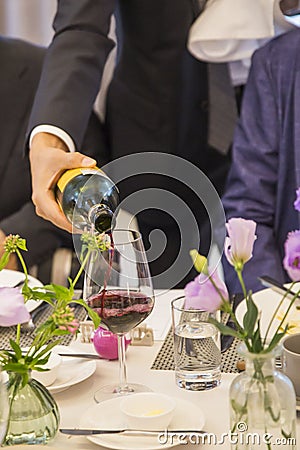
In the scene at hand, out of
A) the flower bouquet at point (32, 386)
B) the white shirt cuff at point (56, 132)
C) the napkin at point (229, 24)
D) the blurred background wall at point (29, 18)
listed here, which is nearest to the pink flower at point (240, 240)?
the flower bouquet at point (32, 386)

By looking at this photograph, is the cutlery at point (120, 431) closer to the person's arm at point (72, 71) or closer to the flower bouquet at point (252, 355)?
the flower bouquet at point (252, 355)

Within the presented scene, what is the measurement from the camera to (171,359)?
127 cm

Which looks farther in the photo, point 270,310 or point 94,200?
point 270,310

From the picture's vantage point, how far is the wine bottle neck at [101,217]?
1.19 meters

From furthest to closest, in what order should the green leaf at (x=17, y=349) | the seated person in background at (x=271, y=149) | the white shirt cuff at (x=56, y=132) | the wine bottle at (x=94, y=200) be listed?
the seated person in background at (x=271, y=149)
the white shirt cuff at (x=56, y=132)
the wine bottle at (x=94, y=200)
the green leaf at (x=17, y=349)

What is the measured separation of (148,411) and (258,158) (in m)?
1.10

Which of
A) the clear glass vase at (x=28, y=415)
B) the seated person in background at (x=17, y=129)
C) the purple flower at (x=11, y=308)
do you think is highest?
the purple flower at (x=11, y=308)

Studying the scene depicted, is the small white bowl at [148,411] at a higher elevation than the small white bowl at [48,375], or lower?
higher

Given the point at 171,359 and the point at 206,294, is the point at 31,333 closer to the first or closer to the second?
the point at 171,359

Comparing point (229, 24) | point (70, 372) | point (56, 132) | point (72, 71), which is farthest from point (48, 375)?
point (229, 24)

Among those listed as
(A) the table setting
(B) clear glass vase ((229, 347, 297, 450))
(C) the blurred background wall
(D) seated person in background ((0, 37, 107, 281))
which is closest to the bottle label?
(A) the table setting

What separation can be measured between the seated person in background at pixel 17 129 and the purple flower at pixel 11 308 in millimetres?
1468

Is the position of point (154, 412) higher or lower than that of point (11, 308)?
lower

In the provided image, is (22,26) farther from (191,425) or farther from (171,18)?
(191,425)
